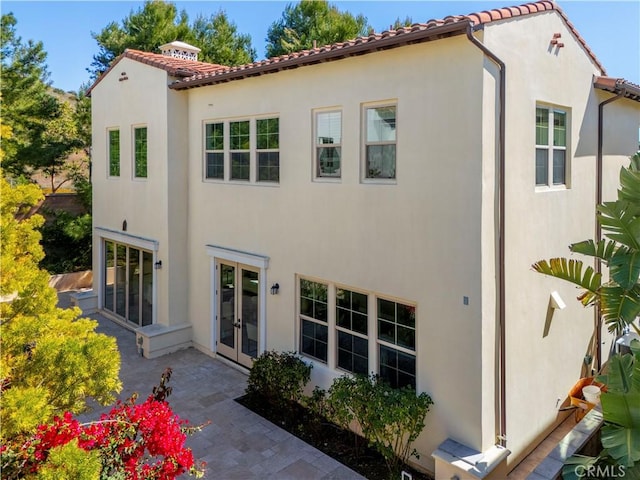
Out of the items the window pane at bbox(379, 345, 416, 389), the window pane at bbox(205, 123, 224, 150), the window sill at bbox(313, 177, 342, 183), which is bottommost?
the window pane at bbox(379, 345, 416, 389)

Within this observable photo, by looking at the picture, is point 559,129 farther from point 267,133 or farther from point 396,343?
point 267,133

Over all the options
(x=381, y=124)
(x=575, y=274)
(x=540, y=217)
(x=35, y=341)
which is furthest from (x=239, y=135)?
(x=575, y=274)

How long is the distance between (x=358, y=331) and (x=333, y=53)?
5.72 metres

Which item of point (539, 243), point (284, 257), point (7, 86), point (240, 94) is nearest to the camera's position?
point (539, 243)

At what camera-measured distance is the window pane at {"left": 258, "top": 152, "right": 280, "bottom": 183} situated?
39.9 feet

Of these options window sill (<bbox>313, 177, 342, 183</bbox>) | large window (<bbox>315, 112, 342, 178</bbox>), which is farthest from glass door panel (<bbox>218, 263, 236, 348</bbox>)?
large window (<bbox>315, 112, 342, 178</bbox>)

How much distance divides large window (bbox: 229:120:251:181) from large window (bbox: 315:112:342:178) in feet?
8.85

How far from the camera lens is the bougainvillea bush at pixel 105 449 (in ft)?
16.0

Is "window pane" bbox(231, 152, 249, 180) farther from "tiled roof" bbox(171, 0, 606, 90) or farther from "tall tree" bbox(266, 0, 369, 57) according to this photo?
"tall tree" bbox(266, 0, 369, 57)

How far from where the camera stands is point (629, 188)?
716 cm

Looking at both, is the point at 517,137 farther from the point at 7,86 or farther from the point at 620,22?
the point at 7,86

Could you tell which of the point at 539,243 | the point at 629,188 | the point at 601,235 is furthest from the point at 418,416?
→ the point at 601,235

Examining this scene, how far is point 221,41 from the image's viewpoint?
3822cm

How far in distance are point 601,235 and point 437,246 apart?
20.9 ft
